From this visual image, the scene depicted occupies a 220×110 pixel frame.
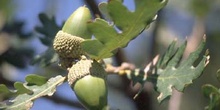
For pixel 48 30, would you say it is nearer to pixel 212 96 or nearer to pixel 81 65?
pixel 81 65

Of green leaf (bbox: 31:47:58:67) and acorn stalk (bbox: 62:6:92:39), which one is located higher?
green leaf (bbox: 31:47:58:67)

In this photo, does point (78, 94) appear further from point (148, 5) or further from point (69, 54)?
point (148, 5)

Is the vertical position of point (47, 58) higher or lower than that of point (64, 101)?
higher

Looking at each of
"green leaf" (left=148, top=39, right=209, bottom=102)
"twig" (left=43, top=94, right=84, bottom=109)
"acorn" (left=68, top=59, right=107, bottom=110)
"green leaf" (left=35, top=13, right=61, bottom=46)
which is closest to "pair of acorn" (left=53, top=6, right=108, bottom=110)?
"acorn" (left=68, top=59, right=107, bottom=110)

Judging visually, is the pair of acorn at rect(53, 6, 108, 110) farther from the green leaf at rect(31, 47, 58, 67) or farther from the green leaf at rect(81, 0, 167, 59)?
the green leaf at rect(31, 47, 58, 67)

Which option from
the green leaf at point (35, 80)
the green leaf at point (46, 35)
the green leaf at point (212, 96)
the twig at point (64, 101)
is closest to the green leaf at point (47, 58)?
the green leaf at point (46, 35)

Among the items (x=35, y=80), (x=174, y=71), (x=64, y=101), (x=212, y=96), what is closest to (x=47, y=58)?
(x=64, y=101)

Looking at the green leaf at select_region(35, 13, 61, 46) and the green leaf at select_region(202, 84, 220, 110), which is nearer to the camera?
the green leaf at select_region(202, 84, 220, 110)
